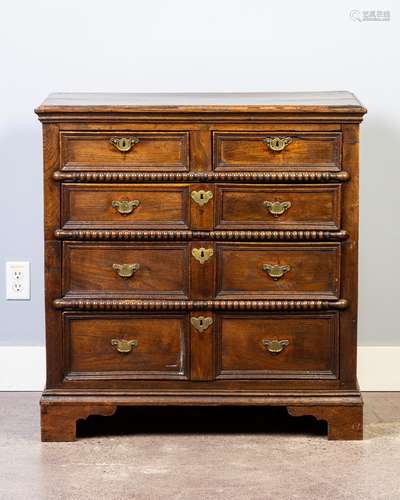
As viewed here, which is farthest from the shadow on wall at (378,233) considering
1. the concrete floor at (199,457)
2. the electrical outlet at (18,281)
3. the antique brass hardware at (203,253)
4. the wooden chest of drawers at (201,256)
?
the electrical outlet at (18,281)

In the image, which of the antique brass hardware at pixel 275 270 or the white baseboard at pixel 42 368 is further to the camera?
the white baseboard at pixel 42 368

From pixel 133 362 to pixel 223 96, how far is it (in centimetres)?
90

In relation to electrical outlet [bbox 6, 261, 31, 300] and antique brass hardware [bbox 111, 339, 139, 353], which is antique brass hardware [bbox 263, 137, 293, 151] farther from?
electrical outlet [bbox 6, 261, 31, 300]

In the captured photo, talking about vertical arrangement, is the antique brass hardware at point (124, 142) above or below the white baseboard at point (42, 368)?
above

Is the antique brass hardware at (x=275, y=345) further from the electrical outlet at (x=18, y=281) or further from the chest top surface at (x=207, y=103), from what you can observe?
the electrical outlet at (x=18, y=281)

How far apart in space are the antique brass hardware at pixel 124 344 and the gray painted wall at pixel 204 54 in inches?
35.6

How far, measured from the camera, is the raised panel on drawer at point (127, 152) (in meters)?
3.08

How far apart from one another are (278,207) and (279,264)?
0.55 ft

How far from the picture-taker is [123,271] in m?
3.12

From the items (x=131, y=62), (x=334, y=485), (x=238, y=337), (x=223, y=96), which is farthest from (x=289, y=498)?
(x=131, y=62)

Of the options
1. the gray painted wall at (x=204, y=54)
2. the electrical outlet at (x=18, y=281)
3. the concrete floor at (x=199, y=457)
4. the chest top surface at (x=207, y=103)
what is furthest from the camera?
the electrical outlet at (x=18, y=281)

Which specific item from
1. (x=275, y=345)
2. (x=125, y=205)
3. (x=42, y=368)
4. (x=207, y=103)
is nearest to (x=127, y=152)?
(x=125, y=205)

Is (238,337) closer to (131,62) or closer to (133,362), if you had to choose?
(133,362)

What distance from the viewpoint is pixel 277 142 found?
3.07 m
